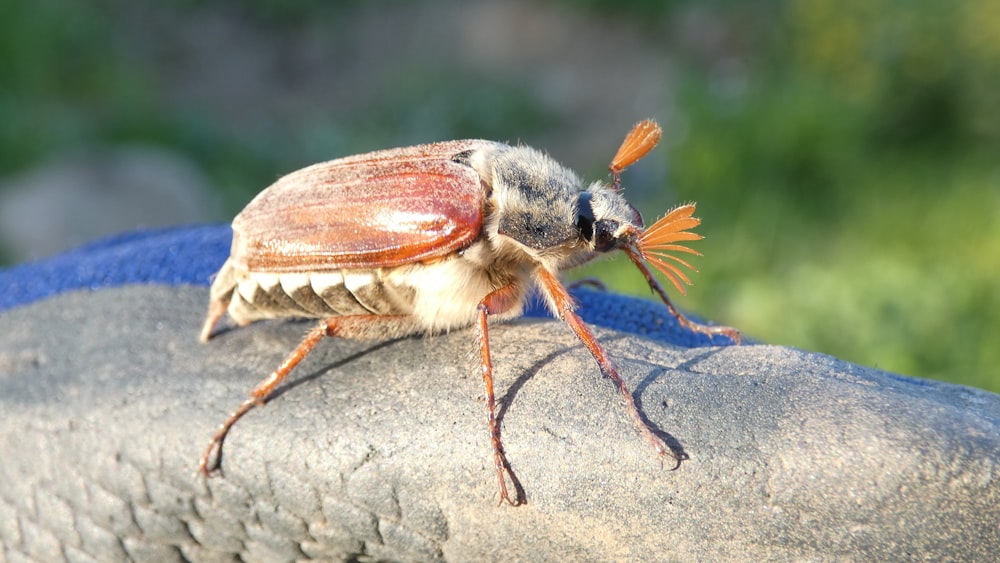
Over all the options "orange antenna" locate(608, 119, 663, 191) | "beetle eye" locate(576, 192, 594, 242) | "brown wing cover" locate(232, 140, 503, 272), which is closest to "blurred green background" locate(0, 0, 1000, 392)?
"orange antenna" locate(608, 119, 663, 191)

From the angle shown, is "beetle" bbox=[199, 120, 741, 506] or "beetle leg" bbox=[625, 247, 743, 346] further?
"beetle leg" bbox=[625, 247, 743, 346]

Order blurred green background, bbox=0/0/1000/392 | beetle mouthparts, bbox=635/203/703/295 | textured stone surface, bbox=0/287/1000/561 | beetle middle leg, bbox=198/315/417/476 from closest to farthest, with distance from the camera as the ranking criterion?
textured stone surface, bbox=0/287/1000/561 < beetle middle leg, bbox=198/315/417/476 < beetle mouthparts, bbox=635/203/703/295 < blurred green background, bbox=0/0/1000/392

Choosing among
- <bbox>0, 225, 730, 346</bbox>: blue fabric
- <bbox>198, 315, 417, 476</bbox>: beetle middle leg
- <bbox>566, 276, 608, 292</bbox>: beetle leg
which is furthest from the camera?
<bbox>566, 276, 608, 292</bbox>: beetle leg

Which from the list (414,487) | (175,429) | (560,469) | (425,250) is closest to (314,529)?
(414,487)

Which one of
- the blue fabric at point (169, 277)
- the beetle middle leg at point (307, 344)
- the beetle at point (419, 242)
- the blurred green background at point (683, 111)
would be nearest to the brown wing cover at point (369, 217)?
the beetle at point (419, 242)

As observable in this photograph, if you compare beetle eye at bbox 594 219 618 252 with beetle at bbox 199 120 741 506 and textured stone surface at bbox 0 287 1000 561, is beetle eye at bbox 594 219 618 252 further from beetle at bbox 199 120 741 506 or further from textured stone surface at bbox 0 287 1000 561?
textured stone surface at bbox 0 287 1000 561

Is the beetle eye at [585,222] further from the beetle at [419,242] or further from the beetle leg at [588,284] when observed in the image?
the beetle leg at [588,284]

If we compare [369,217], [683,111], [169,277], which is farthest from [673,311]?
[683,111]
